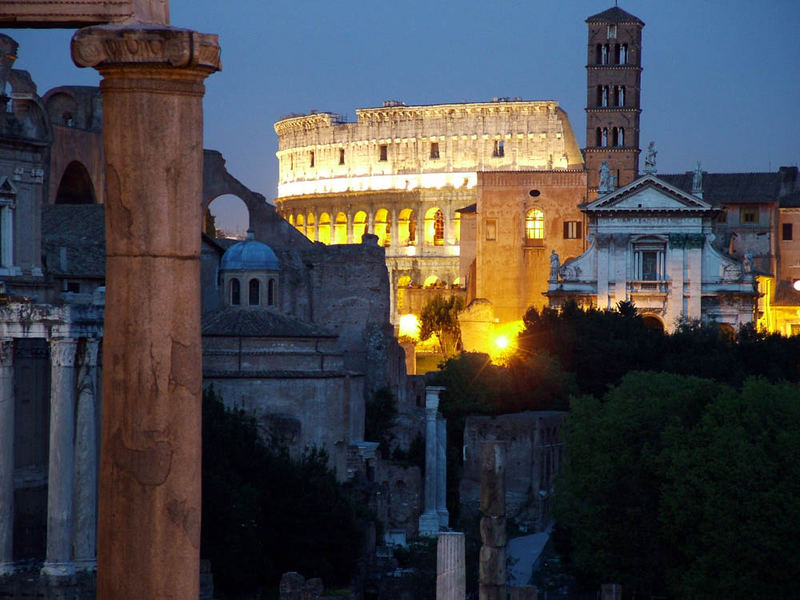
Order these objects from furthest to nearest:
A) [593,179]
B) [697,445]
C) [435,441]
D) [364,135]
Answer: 1. [364,135]
2. [593,179]
3. [435,441]
4. [697,445]

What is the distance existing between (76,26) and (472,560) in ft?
74.8

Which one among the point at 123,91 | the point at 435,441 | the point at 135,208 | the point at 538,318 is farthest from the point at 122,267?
the point at 538,318

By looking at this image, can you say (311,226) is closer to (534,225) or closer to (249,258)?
(534,225)

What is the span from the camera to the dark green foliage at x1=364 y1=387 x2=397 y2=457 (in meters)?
33.3

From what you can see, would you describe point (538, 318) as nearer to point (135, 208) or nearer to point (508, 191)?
point (508, 191)

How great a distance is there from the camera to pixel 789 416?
26.3 m

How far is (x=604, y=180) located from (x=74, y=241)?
96.0 ft

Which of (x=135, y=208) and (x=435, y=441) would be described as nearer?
(x=135, y=208)

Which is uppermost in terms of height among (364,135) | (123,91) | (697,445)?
(364,135)

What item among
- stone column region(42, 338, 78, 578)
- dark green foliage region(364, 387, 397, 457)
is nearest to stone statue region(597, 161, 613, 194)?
dark green foliage region(364, 387, 397, 457)

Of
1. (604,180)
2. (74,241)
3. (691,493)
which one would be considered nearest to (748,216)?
(604,180)

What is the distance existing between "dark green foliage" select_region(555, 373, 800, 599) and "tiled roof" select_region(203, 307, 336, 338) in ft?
17.4

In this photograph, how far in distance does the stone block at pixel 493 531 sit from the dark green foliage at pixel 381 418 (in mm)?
12146

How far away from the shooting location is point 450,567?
1825 centimetres
